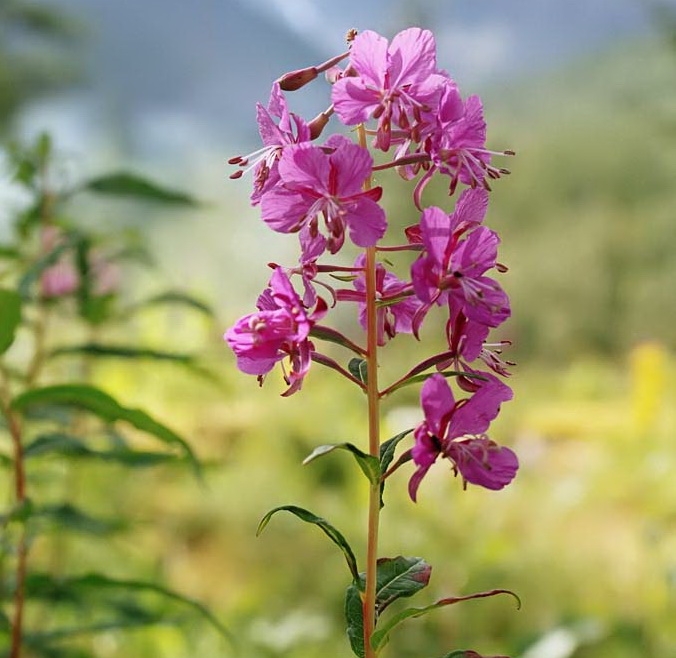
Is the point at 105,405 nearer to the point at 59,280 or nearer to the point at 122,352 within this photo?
the point at 122,352

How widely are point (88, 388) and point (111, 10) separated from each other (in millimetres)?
4751

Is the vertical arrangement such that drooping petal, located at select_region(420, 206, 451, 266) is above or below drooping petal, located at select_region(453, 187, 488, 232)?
below

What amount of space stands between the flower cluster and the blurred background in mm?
1216

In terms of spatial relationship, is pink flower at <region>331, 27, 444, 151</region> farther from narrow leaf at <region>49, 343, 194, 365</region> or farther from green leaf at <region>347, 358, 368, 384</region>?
narrow leaf at <region>49, 343, 194, 365</region>

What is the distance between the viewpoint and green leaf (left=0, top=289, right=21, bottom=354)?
27.1 inches

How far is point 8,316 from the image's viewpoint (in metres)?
0.69

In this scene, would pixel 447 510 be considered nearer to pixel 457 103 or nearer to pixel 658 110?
pixel 457 103

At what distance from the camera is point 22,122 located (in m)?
5.33

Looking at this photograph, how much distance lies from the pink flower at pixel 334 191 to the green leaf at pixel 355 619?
0.18m

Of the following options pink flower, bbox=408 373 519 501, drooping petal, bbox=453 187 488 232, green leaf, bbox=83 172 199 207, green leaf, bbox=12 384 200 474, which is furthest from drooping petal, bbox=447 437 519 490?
green leaf, bbox=83 172 199 207

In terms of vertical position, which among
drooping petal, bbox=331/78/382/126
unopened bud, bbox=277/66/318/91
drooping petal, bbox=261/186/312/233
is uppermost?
unopened bud, bbox=277/66/318/91

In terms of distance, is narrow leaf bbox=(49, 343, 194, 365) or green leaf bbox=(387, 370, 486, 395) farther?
narrow leaf bbox=(49, 343, 194, 365)

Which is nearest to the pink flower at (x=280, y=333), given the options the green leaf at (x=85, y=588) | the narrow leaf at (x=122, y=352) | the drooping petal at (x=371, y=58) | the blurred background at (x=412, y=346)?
the drooping petal at (x=371, y=58)

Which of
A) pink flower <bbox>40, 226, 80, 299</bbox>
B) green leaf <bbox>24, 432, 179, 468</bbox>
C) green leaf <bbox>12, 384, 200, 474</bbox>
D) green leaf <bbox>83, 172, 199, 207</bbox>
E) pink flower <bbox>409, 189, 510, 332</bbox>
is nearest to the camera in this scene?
pink flower <bbox>409, 189, 510, 332</bbox>
